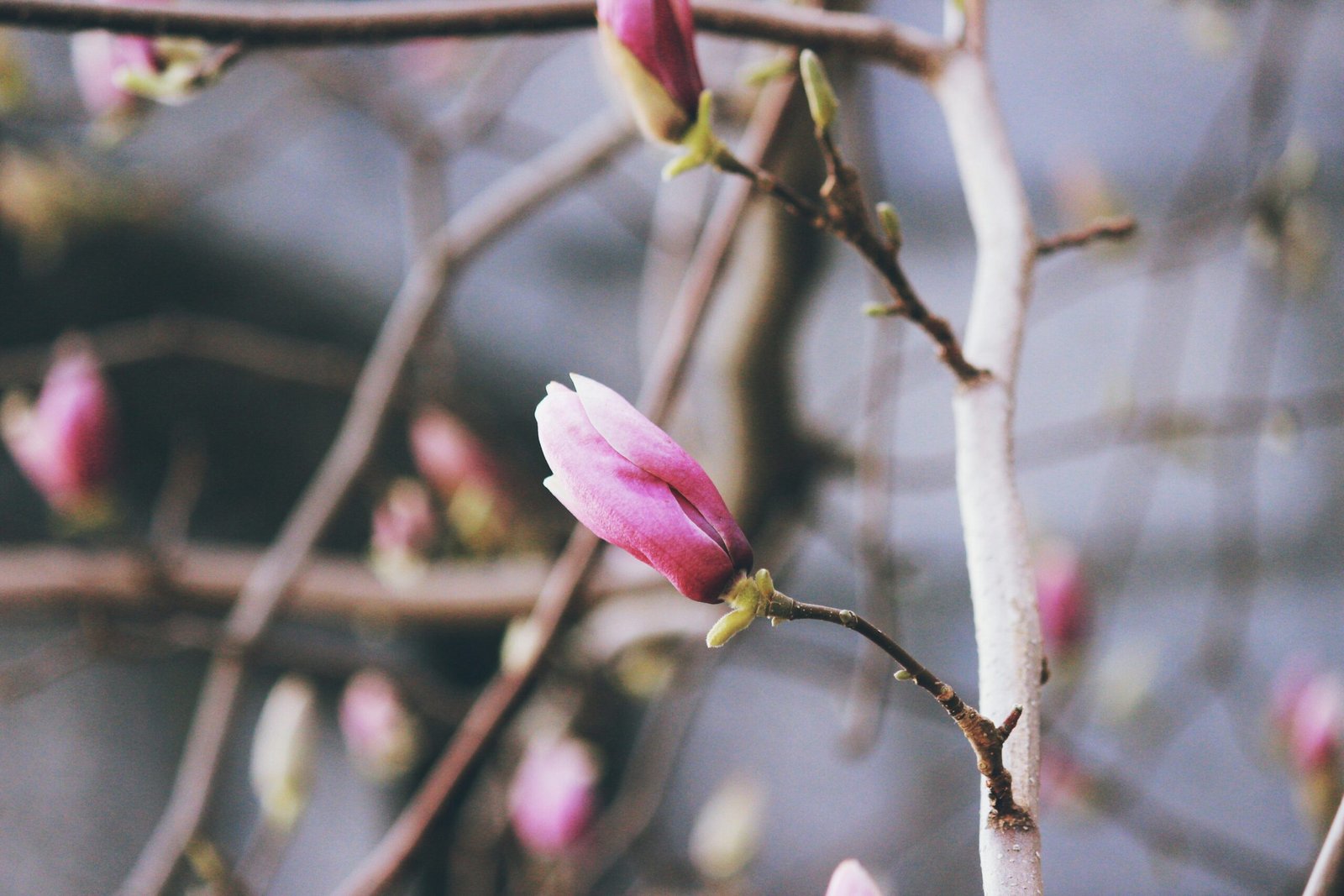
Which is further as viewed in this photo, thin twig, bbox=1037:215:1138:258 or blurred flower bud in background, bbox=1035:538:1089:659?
blurred flower bud in background, bbox=1035:538:1089:659

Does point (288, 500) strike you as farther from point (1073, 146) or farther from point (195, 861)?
point (1073, 146)

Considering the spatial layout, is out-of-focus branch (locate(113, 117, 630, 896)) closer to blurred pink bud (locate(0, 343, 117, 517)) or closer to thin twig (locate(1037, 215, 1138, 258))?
blurred pink bud (locate(0, 343, 117, 517))

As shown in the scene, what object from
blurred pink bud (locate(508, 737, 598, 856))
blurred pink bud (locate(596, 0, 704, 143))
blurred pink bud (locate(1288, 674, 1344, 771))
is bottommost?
blurred pink bud (locate(508, 737, 598, 856))

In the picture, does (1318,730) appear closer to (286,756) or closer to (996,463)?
(996,463)

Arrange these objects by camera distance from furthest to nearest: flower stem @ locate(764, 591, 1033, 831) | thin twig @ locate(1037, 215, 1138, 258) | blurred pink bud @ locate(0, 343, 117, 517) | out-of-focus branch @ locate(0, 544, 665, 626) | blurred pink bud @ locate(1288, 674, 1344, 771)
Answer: out-of-focus branch @ locate(0, 544, 665, 626), blurred pink bud @ locate(0, 343, 117, 517), blurred pink bud @ locate(1288, 674, 1344, 771), thin twig @ locate(1037, 215, 1138, 258), flower stem @ locate(764, 591, 1033, 831)

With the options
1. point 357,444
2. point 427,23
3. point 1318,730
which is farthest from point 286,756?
point 1318,730

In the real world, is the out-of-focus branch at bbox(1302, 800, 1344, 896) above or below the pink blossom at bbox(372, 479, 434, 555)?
above

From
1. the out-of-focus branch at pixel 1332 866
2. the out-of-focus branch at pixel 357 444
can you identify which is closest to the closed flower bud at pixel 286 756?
the out-of-focus branch at pixel 357 444

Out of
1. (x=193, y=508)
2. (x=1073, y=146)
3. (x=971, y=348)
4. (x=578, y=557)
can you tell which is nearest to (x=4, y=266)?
(x=193, y=508)

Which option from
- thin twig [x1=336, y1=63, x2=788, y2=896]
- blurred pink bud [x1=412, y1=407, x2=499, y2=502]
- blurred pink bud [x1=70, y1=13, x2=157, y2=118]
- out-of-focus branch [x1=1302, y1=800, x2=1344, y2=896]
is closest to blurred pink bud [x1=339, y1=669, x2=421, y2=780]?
blurred pink bud [x1=412, y1=407, x2=499, y2=502]
